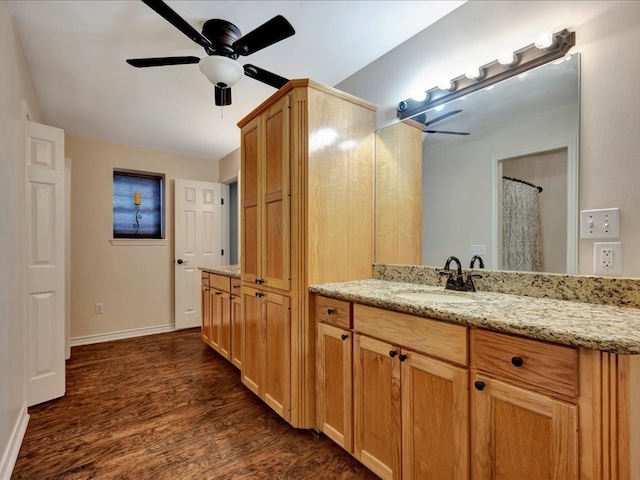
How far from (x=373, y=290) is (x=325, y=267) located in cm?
35

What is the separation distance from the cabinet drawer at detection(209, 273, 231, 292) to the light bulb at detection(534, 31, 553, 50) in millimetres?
2571

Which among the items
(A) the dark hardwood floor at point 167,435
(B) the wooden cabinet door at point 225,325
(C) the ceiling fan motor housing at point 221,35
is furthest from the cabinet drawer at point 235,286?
(C) the ceiling fan motor housing at point 221,35

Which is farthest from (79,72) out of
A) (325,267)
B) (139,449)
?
(139,449)

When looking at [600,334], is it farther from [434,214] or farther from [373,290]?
[434,214]

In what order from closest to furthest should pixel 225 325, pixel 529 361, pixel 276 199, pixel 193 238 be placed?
pixel 529 361, pixel 276 199, pixel 225 325, pixel 193 238

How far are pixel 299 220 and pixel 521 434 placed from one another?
1316 mm

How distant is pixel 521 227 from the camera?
1.55 m

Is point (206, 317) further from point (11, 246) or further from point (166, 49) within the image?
point (166, 49)

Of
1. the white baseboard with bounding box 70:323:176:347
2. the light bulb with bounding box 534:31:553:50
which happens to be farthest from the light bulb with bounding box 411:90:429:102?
the white baseboard with bounding box 70:323:176:347

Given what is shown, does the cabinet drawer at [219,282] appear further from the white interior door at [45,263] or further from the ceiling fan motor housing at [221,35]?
the ceiling fan motor housing at [221,35]

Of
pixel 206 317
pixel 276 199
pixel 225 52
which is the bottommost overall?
pixel 206 317

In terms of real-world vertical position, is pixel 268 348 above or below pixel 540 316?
below

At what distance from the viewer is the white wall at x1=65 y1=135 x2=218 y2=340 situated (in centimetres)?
363

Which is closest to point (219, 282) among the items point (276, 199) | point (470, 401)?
point (276, 199)
